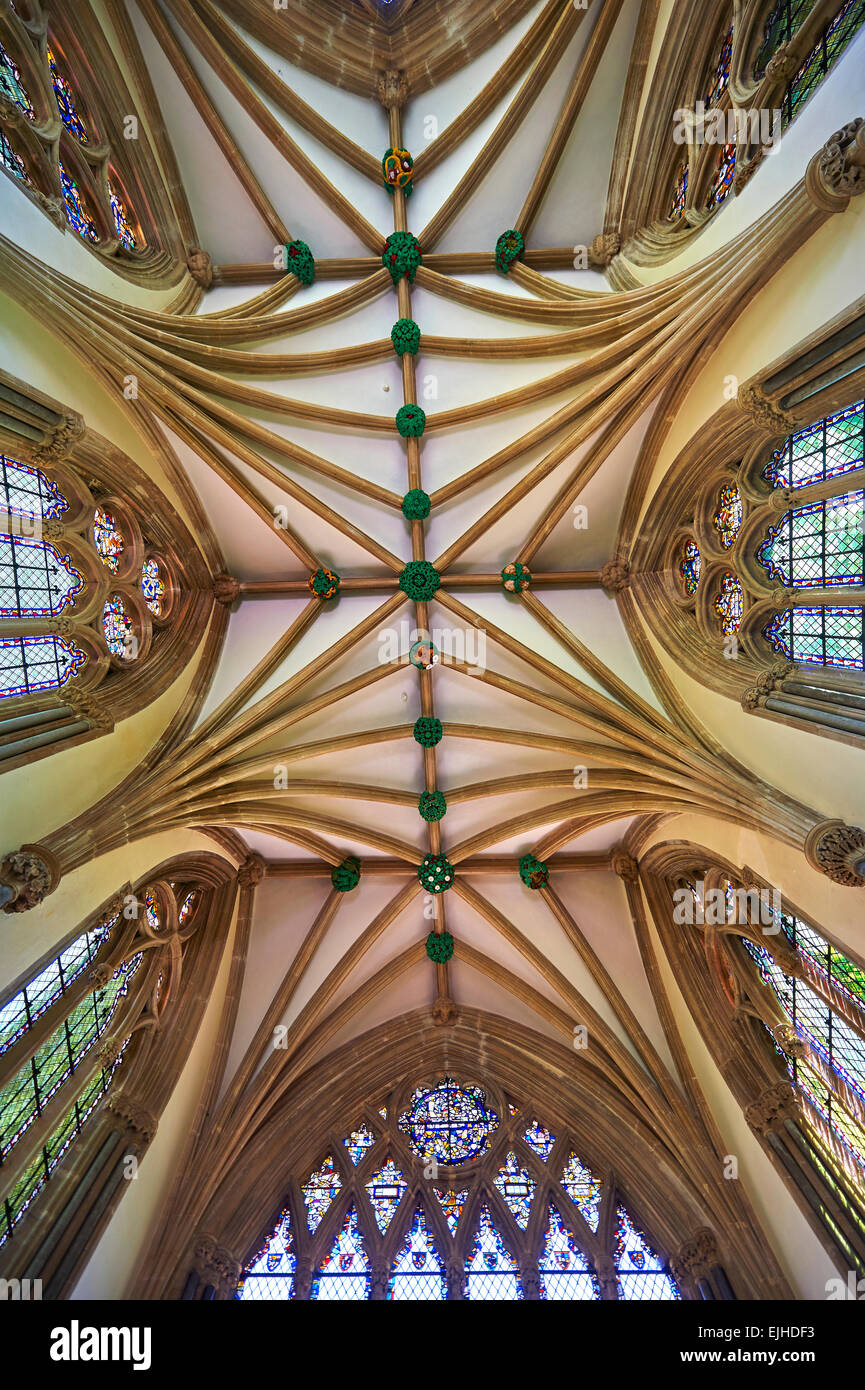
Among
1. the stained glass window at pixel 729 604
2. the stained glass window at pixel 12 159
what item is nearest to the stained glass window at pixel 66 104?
the stained glass window at pixel 12 159

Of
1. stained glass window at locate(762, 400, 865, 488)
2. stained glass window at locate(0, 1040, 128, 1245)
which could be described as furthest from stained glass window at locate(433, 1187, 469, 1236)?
stained glass window at locate(762, 400, 865, 488)

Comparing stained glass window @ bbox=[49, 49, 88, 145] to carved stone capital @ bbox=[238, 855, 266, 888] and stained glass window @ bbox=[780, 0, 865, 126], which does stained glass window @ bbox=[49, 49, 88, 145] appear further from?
carved stone capital @ bbox=[238, 855, 266, 888]

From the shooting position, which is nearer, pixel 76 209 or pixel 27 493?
pixel 27 493

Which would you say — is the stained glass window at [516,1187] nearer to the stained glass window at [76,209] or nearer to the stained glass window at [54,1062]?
the stained glass window at [54,1062]

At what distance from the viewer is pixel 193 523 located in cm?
1225

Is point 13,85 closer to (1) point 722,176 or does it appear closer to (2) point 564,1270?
(1) point 722,176

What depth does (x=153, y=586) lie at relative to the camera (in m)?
11.9

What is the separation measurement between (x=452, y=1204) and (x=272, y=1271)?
2505mm

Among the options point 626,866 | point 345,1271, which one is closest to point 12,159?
point 626,866

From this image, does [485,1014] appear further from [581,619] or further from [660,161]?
[660,161]

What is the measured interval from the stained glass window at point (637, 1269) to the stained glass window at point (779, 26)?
14.2 m

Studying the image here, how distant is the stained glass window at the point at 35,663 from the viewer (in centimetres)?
899
